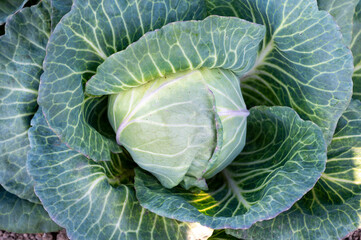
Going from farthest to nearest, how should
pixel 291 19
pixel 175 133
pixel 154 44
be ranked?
pixel 291 19, pixel 175 133, pixel 154 44

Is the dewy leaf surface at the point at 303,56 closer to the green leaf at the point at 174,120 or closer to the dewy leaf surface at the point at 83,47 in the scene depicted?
the dewy leaf surface at the point at 83,47

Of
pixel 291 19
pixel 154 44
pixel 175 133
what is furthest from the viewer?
pixel 291 19

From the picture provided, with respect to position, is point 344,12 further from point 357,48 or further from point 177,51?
point 177,51

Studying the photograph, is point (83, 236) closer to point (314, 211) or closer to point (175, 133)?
point (175, 133)

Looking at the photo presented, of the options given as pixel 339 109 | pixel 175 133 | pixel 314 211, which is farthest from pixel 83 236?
pixel 339 109

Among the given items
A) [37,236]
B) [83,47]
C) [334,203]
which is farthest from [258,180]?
[37,236]

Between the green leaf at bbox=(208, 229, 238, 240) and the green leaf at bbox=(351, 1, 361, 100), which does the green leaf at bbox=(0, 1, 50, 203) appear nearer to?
the green leaf at bbox=(208, 229, 238, 240)
